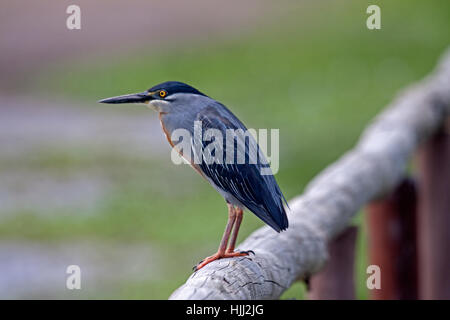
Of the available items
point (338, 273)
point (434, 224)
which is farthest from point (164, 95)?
point (434, 224)

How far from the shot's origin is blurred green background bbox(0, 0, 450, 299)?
19.2 ft

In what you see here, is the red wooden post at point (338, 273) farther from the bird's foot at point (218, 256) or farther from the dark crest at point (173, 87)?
the dark crest at point (173, 87)

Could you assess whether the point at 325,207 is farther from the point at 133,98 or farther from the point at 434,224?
the point at 434,224

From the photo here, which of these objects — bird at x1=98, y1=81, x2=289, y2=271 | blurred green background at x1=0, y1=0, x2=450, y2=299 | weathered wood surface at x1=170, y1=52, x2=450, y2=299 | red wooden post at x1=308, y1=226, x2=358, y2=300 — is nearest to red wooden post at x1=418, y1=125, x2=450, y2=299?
weathered wood surface at x1=170, y1=52, x2=450, y2=299

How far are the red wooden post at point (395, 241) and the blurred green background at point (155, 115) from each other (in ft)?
1.61

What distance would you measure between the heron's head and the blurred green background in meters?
2.23

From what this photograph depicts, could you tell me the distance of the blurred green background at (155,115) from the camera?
584 centimetres

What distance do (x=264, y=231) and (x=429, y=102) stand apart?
88.7 inches

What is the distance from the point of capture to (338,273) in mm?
2980

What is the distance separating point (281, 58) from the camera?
1083 cm

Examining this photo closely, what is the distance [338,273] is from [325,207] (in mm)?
397

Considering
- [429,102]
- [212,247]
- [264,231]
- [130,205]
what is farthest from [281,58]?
[264,231]

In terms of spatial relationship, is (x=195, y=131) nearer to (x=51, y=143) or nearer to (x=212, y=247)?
(x=212, y=247)

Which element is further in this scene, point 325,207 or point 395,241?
point 395,241
